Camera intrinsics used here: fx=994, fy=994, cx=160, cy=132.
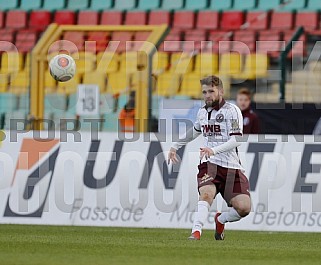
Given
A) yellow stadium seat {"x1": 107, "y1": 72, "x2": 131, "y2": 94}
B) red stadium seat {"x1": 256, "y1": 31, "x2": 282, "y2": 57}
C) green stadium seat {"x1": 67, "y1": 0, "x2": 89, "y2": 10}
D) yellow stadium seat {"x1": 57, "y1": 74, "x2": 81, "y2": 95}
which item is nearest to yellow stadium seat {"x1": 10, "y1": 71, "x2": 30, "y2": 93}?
yellow stadium seat {"x1": 57, "y1": 74, "x2": 81, "y2": 95}

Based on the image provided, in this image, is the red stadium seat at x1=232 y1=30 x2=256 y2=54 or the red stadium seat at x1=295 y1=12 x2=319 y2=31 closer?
the red stadium seat at x1=232 y1=30 x2=256 y2=54

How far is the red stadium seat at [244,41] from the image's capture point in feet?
64.5

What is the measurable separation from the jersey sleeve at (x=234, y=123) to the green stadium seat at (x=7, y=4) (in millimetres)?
13183

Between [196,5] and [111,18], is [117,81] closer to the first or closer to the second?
[111,18]

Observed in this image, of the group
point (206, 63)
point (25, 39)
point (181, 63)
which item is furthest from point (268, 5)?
point (25, 39)

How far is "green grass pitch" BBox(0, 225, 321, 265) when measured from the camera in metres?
8.90

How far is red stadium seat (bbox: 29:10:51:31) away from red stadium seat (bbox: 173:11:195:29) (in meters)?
3.06

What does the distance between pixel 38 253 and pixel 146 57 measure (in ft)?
27.0

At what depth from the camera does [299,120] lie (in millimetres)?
16469

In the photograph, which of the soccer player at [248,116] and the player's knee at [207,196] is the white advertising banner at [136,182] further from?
the player's knee at [207,196]

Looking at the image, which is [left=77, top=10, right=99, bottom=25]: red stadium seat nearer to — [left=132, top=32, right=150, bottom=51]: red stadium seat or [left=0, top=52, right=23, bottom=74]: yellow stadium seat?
[left=0, top=52, right=23, bottom=74]: yellow stadium seat

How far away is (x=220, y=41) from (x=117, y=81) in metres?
2.32

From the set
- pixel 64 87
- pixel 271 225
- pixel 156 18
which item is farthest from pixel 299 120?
pixel 156 18

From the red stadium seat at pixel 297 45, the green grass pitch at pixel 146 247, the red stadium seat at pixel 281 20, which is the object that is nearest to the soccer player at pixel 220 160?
the green grass pitch at pixel 146 247
